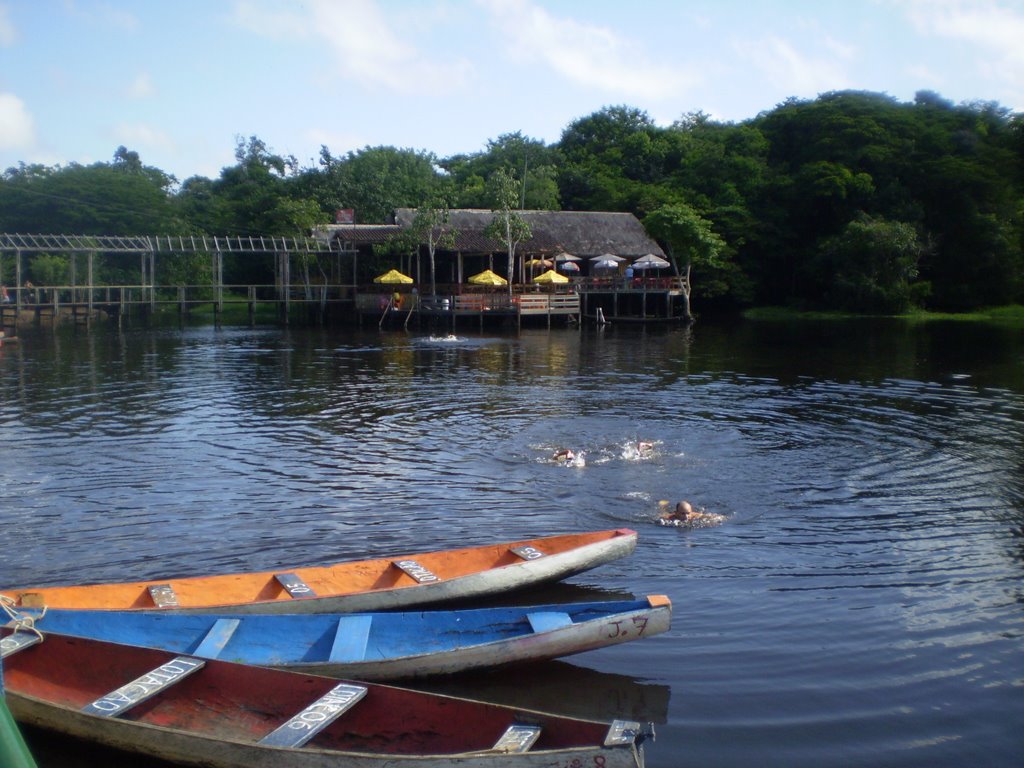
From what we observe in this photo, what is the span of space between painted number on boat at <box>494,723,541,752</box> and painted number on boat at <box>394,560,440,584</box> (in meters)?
2.81

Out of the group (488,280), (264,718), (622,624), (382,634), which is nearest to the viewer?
(264,718)

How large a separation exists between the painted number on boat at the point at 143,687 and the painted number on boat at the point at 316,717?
814mm

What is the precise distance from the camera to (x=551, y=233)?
5106 centimetres

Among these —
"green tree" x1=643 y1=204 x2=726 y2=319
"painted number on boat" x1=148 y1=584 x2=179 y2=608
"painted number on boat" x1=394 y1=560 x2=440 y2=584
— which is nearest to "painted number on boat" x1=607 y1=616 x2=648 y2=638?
"painted number on boat" x1=394 y1=560 x2=440 y2=584

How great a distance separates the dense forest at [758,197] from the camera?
167 ft

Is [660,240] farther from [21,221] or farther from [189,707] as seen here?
[189,707]

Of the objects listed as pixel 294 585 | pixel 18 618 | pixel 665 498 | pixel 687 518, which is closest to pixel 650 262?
Result: pixel 665 498

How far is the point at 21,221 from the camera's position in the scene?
205 feet

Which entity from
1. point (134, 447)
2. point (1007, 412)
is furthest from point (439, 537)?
point (1007, 412)

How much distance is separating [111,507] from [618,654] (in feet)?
24.7

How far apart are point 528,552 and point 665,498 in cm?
463

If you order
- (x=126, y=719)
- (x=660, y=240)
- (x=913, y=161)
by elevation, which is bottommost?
(x=126, y=719)

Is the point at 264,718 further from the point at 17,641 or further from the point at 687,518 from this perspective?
the point at 687,518

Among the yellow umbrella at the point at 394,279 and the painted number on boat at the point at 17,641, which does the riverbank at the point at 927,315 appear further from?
the painted number on boat at the point at 17,641
